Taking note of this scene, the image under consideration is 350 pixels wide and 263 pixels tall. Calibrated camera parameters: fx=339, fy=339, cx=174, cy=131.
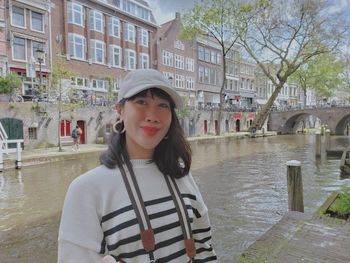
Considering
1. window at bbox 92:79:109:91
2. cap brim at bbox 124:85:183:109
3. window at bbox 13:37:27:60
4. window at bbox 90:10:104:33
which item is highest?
window at bbox 90:10:104:33

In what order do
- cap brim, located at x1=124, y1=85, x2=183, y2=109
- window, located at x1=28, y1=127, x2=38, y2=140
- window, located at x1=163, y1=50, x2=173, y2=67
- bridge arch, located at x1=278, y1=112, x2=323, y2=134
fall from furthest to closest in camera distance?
bridge arch, located at x1=278, y1=112, x2=323, y2=134, window, located at x1=163, y1=50, x2=173, y2=67, window, located at x1=28, y1=127, x2=38, y2=140, cap brim, located at x1=124, y1=85, x2=183, y2=109

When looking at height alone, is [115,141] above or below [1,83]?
below

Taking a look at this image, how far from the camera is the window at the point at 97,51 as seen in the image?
28594 millimetres

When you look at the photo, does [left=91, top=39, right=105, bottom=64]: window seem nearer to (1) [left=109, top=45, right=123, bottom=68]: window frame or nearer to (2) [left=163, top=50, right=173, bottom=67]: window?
(1) [left=109, top=45, right=123, bottom=68]: window frame

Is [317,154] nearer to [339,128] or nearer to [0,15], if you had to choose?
[0,15]

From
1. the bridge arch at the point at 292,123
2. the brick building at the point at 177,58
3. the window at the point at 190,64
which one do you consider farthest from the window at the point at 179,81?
the bridge arch at the point at 292,123

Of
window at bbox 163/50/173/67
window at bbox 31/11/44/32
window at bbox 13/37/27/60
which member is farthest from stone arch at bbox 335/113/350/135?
window at bbox 13/37/27/60

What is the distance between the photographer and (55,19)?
83.9 ft

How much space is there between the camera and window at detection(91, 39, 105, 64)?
93.8 ft

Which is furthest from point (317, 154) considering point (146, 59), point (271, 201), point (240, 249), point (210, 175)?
point (146, 59)

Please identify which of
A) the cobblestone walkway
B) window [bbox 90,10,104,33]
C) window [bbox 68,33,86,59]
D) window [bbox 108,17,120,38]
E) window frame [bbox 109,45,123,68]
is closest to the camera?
the cobblestone walkway

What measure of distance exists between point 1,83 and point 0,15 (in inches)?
241

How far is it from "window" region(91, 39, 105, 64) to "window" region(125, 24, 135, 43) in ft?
11.5

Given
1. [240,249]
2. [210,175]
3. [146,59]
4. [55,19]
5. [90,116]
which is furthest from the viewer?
[146,59]
